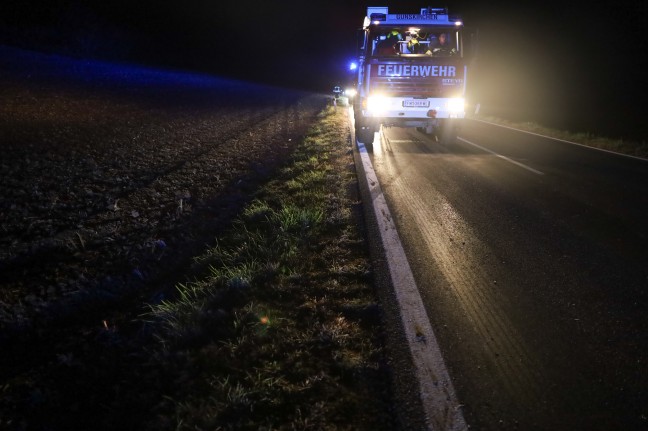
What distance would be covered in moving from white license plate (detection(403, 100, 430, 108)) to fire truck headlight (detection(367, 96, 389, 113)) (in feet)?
1.55

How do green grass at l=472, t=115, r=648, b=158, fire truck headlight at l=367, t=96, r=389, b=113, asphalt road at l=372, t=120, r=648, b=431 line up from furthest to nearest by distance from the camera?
green grass at l=472, t=115, r=648, b=158
fire truck headlight at l=367, t=96, r=389, b=113
asphalt road at l=372, t=120, r=648, b=431

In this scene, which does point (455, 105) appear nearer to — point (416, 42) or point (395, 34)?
point (416, 42)

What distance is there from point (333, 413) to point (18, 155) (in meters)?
8.20

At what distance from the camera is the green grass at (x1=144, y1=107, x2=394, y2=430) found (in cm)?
212

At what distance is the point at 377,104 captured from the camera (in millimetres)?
9477

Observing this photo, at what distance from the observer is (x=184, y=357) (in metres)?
2.51

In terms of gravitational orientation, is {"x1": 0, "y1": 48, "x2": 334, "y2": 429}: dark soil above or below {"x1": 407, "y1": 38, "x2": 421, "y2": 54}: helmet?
below

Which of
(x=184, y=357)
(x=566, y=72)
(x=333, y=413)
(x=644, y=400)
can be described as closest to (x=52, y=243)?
(x=184, y=357)

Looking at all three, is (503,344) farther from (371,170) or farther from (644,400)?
(371,170)

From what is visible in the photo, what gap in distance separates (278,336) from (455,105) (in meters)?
8.46

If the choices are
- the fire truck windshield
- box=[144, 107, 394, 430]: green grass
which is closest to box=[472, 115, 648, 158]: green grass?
the fire truck windshield

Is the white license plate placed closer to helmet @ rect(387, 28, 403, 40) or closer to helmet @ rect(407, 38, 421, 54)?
helmet @ rect(407, 38, 421, 54)

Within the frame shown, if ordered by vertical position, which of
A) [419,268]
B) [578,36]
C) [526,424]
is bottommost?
[526,424]

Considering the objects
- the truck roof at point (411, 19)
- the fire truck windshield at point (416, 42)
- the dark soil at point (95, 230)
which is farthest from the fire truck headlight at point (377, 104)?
the dark soil at point (95, 230)
